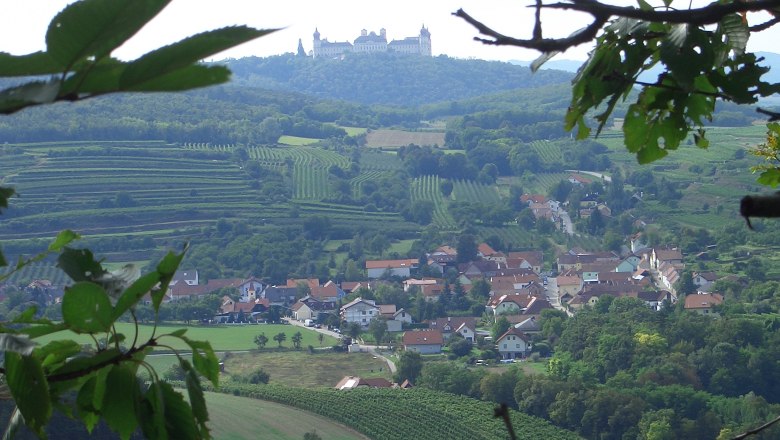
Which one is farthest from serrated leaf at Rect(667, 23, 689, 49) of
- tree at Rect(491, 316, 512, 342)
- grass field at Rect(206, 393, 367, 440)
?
tree at Rect(491, 316, 512, 342)

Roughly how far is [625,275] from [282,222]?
10.1m

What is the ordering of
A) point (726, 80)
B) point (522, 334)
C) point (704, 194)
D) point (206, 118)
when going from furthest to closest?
1. point (206, 118)
2. point (704, 194)
3. point (522, 334)
4. point (726, 80)

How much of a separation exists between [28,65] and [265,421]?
12957 mm

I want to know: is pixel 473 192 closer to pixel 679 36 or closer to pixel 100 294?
pixel 679 36

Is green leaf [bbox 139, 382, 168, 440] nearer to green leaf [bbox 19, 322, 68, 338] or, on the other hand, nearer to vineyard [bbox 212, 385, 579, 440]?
green leaf [bbox 19, 322, 68, 338]

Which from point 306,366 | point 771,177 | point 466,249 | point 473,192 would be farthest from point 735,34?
point 473,192

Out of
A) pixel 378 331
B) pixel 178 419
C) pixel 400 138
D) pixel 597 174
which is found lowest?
pixel 378 331

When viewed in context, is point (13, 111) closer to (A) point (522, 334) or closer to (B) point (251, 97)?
(A) point (522, 334)

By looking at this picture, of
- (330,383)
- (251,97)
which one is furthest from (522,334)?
(251,97)

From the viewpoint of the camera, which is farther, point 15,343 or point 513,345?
point 513,345

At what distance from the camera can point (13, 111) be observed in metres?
0.50

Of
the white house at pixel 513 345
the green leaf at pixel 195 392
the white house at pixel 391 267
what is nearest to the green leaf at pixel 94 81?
the green leaf at pixel 195 392

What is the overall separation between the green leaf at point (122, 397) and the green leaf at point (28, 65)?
27 cm

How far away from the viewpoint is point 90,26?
1.60 feet
